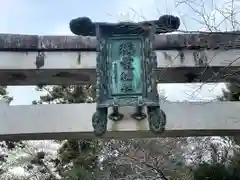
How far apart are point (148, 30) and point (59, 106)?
1264 mm

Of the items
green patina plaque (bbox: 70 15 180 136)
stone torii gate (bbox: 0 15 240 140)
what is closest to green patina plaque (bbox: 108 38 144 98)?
green patina plaque (bbox: 70 15 180 136)

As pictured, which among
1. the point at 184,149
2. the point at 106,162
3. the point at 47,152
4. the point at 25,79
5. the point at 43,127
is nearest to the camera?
the point at 43,127

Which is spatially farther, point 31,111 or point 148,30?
point 31,111

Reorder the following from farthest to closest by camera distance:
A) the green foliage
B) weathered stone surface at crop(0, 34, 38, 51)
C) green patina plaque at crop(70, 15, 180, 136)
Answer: the green foliage, weathered stone surface at crop(0, 34, 38, 51), green patina plaque at crop(70, 15, 180, 136)

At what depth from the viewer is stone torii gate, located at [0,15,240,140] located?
453 cm

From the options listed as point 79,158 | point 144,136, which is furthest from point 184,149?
point 144,136

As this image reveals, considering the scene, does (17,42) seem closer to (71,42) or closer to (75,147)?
(71,42)

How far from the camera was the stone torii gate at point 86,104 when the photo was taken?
14.9 ft

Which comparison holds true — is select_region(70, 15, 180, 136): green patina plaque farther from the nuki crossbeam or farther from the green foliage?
the green foliage

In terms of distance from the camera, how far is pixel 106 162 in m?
8.08

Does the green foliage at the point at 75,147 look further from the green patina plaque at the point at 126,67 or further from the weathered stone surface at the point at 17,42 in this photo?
the green patina plaque at the point at 126,67

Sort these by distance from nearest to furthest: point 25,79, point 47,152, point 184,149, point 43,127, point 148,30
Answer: point 148,30, point 43,127, point 25,79, point 184,149, point 47,152

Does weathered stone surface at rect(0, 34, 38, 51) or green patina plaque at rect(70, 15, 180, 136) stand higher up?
weathered stone surface at rect(0, 34, 38, 51)

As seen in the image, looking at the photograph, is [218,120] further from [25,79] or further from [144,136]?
[25,79]
